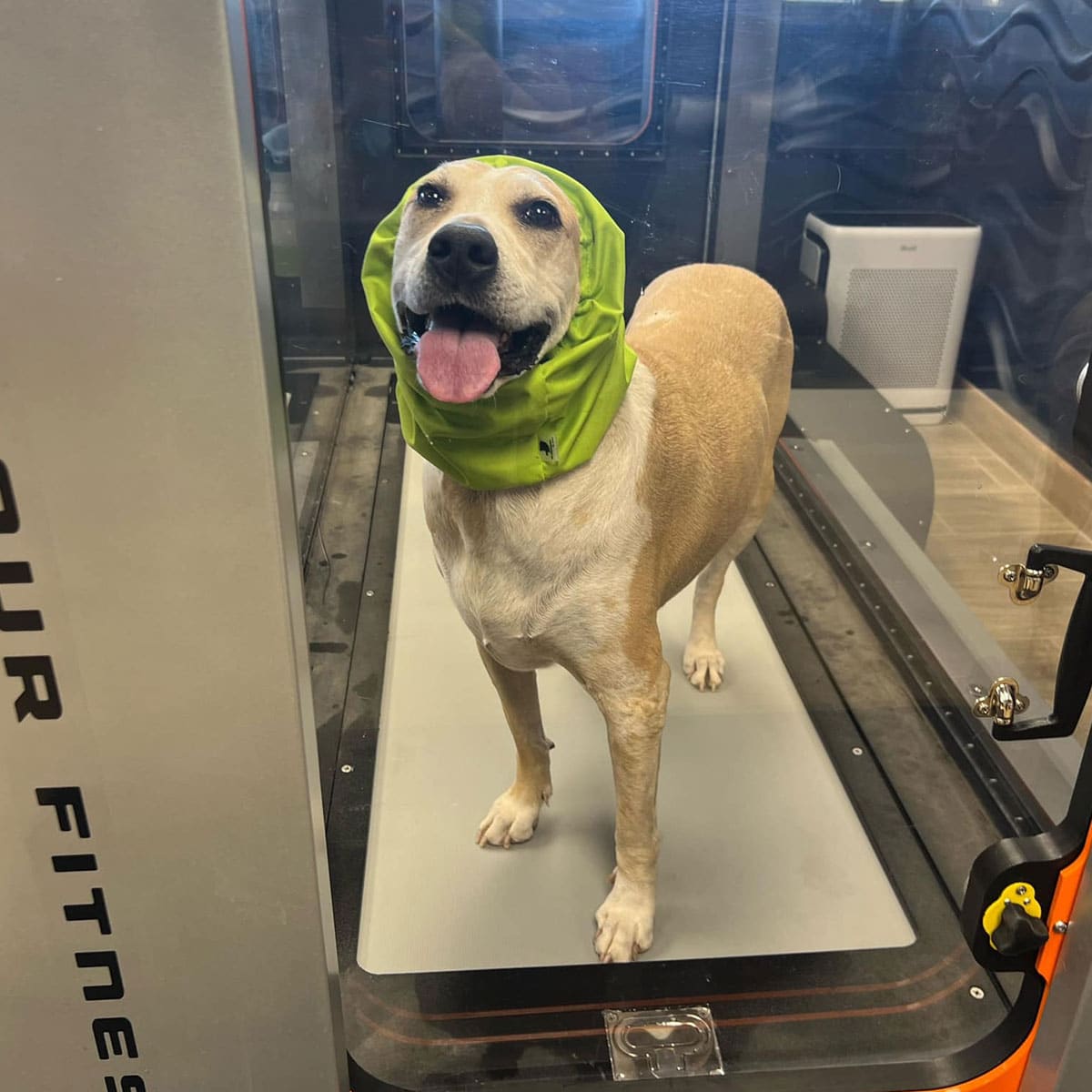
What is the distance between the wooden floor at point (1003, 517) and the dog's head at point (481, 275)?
771 millimetres

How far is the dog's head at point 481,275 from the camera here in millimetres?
907

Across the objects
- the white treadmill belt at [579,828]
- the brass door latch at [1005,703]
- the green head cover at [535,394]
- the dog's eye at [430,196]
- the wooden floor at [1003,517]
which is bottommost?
the white treadmill belt at [579,828]

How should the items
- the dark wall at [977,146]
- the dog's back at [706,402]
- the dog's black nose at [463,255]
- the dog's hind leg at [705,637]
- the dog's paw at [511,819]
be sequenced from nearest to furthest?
the dog's black nose at [463,255] < the dog's back at [706,402] < the dog's paw at [511,819] < the dark wall at [977,146] < the dog's hind leg at [705,637]

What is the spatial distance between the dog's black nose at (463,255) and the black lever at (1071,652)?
1.93ft

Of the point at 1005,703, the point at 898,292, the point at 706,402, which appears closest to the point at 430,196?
the point at 706,402

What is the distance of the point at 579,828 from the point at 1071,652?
0.75 meters

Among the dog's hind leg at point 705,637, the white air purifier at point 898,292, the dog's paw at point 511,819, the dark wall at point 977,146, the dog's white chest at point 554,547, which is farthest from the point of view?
the white air purifier at point 898,292

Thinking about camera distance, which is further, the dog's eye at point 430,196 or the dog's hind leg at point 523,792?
the dog's hind leg at point 523,792

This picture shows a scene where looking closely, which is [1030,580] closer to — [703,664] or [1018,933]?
[1018,933]

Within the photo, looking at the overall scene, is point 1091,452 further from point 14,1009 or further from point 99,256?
point 14,1009

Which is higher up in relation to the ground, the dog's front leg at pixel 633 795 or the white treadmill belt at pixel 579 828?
the dog's front leg at pixel 633 795

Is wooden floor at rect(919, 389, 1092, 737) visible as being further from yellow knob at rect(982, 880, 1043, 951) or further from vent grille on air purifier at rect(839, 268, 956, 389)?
yellow knob at rect(982, 880, 1043, 951)

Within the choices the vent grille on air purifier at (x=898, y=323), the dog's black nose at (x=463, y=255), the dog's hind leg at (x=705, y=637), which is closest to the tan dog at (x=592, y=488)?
the dog's black nose at (x=463, y=255)

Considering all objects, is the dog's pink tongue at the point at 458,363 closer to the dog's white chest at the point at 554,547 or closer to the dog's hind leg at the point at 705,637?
the dog's white chest at the point at 554,547
